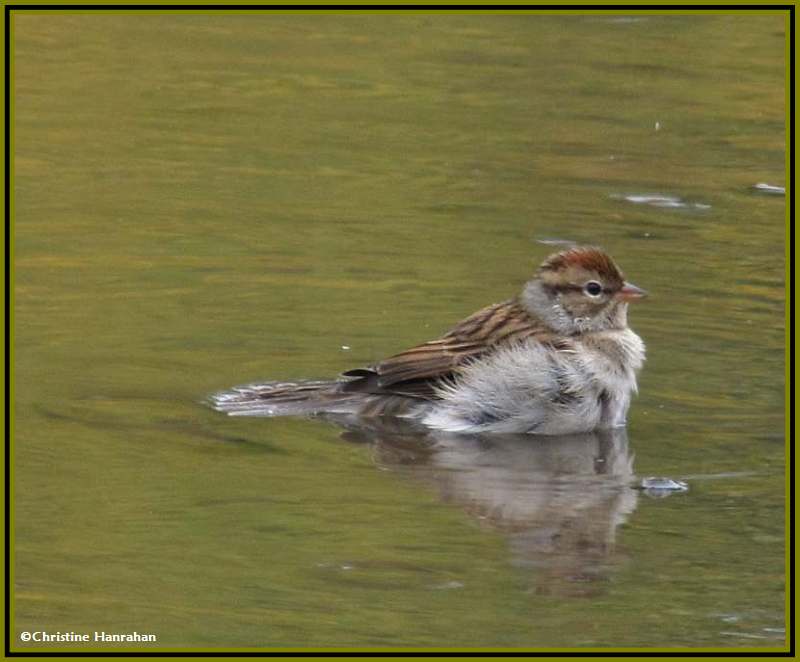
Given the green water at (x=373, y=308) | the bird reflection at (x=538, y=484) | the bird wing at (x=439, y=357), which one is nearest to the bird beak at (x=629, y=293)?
the bird wing at (x=439, y=357)

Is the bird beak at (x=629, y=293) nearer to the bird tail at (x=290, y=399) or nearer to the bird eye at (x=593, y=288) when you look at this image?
the bird eye at (x=593, y=288)

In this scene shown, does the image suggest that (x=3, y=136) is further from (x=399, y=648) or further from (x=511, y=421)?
(x=399, y=648)

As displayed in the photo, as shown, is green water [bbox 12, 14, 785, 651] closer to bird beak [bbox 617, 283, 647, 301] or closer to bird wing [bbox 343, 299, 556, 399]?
bird wing [bbox 343, 299, 556, 399]

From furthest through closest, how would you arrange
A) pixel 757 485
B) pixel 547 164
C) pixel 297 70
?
pixel 297 70 < pixel 547 164 < pixel 757 485

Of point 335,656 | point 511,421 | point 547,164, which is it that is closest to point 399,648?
point 335,656

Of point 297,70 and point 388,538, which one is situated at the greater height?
point 297,70

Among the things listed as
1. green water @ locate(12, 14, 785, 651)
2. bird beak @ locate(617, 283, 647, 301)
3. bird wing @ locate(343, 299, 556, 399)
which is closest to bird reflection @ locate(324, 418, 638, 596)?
green water @ locate(12, 14, 785, 651)
